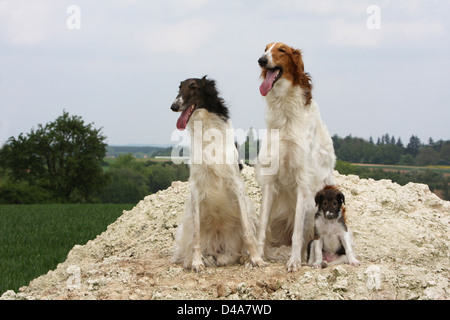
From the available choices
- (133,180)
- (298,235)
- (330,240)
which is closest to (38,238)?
(298,235)

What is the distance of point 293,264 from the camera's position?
6.27 m

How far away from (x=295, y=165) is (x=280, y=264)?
136cm

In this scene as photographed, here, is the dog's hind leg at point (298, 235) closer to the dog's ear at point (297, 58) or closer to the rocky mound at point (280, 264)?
the rocky mound at point (280, 264)

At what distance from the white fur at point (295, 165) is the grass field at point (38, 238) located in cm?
462

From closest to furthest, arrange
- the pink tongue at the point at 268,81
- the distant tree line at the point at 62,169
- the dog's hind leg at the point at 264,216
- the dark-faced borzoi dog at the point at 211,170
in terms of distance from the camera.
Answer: the pink tongue at the point at 268,81 → the dark-faced borzoi dog at the point at 211,170 → the dog's hind leg at the point at 264,216 → the distant tree line at the point at 62,169

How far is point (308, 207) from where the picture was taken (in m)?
6.66

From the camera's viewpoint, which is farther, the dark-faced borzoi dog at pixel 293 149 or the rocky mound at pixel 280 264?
the dark-faced borzoi dog at pixel 293 149

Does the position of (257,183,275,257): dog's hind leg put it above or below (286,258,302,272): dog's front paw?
above

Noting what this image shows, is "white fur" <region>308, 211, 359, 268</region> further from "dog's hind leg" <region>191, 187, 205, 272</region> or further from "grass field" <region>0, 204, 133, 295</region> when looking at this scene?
"grass field" <region>0, 204, 133, 295</region>

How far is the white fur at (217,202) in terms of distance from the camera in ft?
21.6

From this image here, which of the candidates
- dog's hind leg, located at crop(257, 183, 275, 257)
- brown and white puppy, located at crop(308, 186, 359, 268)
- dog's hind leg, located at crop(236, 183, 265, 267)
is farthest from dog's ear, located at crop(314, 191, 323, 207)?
dog's hind leg, located at crop(236, 183, 265, 267)

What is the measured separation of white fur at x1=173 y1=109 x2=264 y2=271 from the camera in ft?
21.6

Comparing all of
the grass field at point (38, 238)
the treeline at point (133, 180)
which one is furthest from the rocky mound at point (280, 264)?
the treeline at point (133, 180)

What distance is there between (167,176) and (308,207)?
2039 cm
